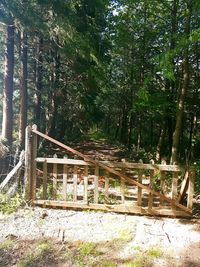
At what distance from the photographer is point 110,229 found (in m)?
5.16

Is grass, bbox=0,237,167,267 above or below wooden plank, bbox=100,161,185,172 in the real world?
below

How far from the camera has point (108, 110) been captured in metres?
29.1

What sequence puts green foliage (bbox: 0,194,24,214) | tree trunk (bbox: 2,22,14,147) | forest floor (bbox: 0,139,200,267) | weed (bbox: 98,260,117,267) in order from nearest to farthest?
weed (bbox: 98,260,117,267) → forest floor (bbox: 0,139,200,267) → green foliage (bbox: 0,194,24,214) → tree trunk (bbox: 2,22,14,147)

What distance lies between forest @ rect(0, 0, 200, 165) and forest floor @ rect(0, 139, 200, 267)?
3.12 m

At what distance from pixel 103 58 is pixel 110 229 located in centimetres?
934

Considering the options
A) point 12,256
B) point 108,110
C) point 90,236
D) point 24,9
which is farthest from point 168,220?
point 108,110

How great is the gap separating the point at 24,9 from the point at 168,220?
770 centimetres

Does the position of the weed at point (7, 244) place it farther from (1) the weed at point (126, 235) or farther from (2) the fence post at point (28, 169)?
(1) the weed at point (126, 235)

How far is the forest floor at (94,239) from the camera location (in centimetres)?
425

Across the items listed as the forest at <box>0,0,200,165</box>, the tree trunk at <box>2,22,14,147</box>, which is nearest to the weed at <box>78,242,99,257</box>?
the forest at <box>0,0,200,165</box>

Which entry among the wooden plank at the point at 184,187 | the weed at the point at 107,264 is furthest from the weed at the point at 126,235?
the wooden plank at the point at 184,187

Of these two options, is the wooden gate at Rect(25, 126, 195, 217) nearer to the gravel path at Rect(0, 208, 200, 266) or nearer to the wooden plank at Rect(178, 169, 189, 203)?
the wooden plank at Rect(178, 169, 189, 203)

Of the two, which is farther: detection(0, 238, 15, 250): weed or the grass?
detection(0, 238, 15, 250): weed

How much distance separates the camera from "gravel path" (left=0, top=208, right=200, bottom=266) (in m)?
4.59
